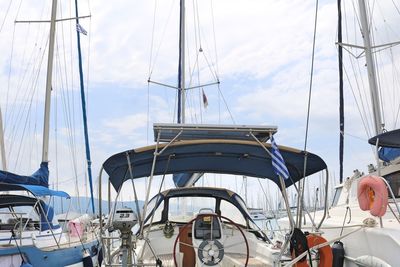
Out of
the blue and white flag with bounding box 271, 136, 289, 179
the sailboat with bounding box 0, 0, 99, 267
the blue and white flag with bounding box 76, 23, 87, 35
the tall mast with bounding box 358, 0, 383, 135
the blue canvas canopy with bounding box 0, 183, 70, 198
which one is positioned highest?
the blue and white flag with bounding box 76, 23, 87, 35

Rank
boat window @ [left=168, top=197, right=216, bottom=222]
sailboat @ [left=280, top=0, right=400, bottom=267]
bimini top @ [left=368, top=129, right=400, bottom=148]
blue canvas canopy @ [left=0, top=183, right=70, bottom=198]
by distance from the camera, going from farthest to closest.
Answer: blue canvas canopy @ [left=0, top=183, right=70, bottom=198] → boat window @ [left=168, top=197, right=216, bottom=222] → bimini top @ [left=368, top=129, right=400, bottom=148] → sailboat @ [left=280, top=0, right=400, bottom=267]

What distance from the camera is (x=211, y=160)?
293 inches

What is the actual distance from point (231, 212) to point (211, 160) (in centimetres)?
142

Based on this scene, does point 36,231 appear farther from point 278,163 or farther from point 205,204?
point 278,163

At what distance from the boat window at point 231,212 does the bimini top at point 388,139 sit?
8.78ft

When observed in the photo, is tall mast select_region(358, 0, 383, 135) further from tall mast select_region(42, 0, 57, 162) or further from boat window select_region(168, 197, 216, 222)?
tall mast select_region(42, 0, 57, 162)

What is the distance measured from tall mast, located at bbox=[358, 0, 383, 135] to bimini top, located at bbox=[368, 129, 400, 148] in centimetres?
335

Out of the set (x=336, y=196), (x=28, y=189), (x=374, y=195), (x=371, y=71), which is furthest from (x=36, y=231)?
(x=371, y=71)

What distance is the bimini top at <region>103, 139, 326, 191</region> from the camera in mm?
6250

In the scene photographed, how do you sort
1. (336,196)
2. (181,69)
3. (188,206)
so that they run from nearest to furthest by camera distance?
(188,206) < (336,196) < (181,69)

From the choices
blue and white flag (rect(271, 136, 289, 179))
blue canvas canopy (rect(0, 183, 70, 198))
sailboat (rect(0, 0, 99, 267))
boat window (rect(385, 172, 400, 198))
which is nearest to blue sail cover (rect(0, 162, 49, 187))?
sailboat (rect(0, 0, 99, 267))

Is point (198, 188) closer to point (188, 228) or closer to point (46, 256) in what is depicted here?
point (188, 228)

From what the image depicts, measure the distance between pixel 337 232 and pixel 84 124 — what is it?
1476 cm

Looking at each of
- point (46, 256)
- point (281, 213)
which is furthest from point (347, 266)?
point (281, 213)
